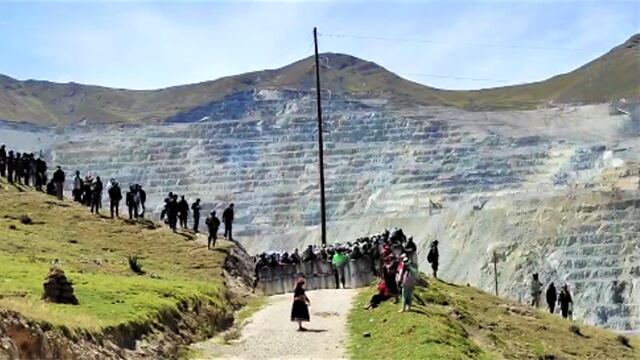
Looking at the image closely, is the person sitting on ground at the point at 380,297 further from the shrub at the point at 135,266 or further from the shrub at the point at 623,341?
the shrub at the point at 623,341

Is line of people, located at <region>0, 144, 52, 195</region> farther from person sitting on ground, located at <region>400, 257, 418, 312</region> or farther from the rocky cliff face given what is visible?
the rocky cliff face

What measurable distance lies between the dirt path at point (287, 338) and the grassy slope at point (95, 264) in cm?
155

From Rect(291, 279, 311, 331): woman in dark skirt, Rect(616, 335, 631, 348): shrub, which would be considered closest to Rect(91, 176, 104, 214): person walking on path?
Rect(291, 279, 311, 331): woman in dark skirt

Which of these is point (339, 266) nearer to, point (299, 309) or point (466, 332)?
point (466, 332)

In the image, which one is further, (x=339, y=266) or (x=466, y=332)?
(x=339, y=266)

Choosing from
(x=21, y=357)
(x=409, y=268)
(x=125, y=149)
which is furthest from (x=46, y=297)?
(x=125, y=149)

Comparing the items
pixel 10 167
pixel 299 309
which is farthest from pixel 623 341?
pixel 10 167

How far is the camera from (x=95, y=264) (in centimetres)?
3172

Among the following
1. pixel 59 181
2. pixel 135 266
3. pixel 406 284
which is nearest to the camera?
pixel 406 284

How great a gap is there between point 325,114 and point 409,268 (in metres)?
138

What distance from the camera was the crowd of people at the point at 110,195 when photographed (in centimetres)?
4456

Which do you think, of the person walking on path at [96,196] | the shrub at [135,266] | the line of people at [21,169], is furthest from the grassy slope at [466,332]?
the line of people at [21,169]

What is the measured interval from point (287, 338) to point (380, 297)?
17.4ft

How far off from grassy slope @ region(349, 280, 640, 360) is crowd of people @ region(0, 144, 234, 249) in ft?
36.4
